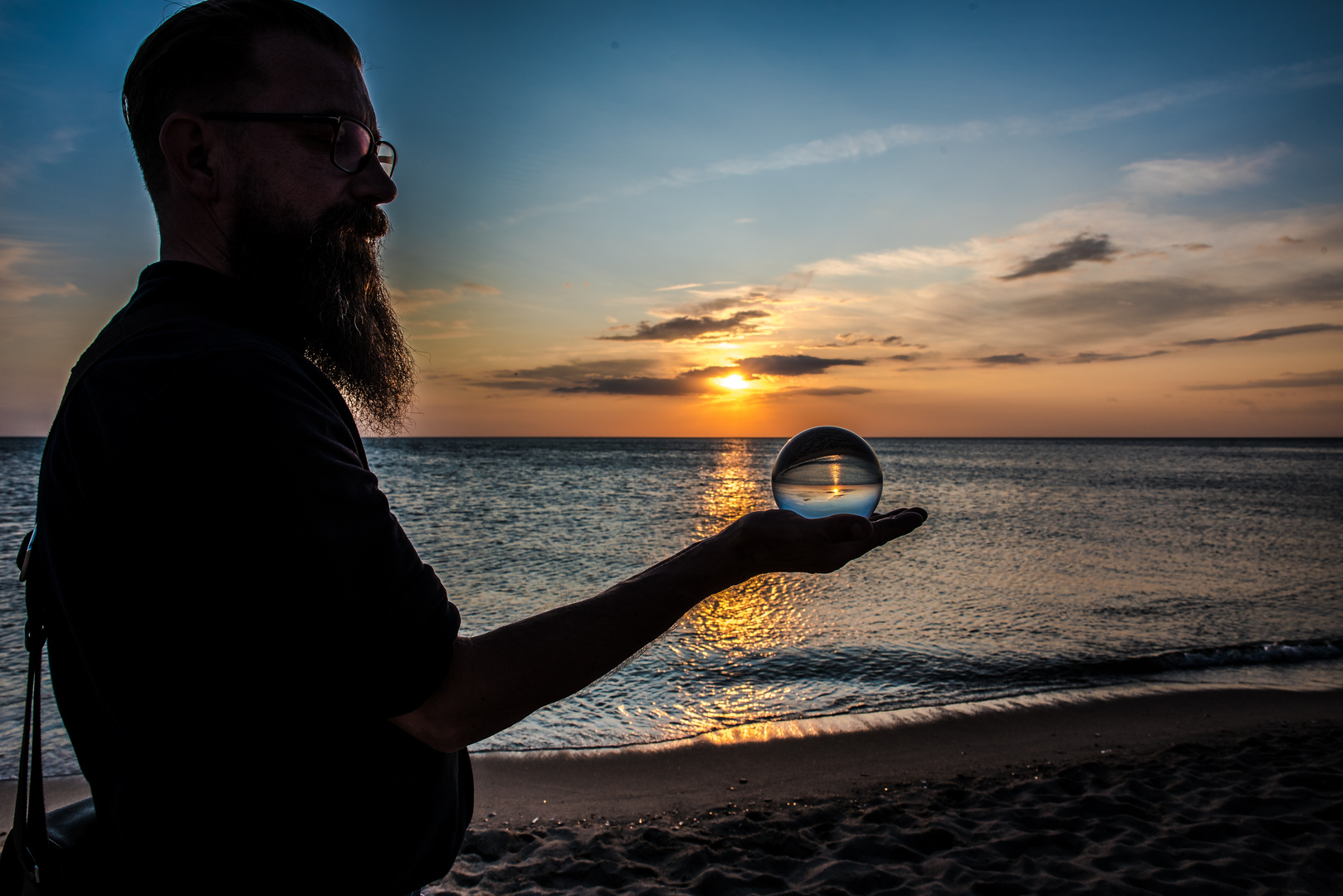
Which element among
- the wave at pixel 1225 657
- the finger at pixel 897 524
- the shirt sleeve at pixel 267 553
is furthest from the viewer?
the wave at pixel 1225 657

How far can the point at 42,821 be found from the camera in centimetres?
133

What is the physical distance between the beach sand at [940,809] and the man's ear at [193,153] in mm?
4075

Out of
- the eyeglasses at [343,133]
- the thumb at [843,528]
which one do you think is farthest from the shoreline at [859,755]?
the eyeglasses at [343,133]

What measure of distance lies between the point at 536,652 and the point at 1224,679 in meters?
9.61

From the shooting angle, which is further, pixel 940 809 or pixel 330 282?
pixel 940 809

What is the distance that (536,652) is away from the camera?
111cm

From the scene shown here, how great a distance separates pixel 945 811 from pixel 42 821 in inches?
198

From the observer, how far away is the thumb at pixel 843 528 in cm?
141

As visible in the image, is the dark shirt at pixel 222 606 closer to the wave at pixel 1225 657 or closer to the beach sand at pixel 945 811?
the beach sand at pixel 945 811

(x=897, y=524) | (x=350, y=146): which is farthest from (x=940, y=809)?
(x=350, y=146)

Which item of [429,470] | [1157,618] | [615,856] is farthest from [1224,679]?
[429,470]

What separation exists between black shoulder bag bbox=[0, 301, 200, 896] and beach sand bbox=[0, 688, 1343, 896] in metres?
3.24

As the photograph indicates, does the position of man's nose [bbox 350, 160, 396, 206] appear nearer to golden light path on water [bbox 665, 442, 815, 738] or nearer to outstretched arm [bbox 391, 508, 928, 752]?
outstretched arm [bbox 391, 508, 928, 752]

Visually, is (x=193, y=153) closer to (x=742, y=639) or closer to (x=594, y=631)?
(x=594, y=631)
